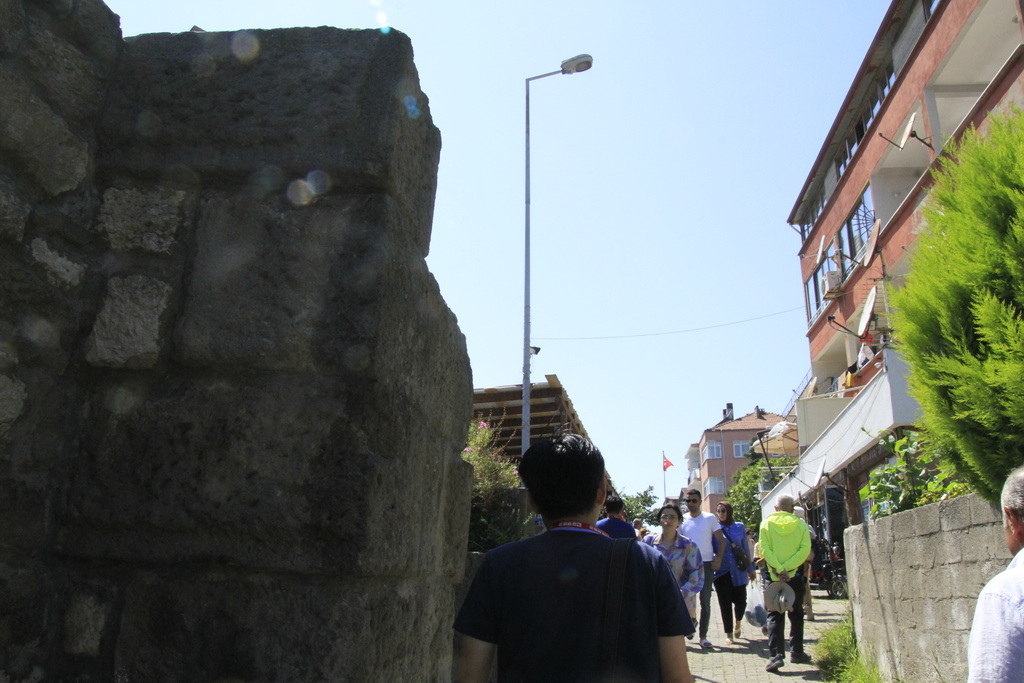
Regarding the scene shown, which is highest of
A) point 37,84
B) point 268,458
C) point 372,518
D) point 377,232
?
point 37,84

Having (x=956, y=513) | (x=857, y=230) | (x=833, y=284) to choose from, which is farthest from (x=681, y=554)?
(x=833, y=284)

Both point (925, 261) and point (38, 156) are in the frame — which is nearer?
point (38, 156)

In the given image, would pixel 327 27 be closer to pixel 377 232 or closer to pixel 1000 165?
pixel 377 232

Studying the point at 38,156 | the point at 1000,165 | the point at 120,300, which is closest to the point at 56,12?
the point at 38,156

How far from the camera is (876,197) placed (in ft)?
66.6

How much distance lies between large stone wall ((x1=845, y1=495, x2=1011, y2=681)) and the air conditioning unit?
55.1 ft

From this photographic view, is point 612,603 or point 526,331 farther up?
point 526,331

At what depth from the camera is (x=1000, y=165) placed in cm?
432

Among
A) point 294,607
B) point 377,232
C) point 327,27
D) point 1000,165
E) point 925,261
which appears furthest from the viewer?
point 925,261

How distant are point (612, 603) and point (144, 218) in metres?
1.56

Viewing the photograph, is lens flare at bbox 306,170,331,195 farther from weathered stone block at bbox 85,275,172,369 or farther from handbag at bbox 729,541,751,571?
handbag at bbox 729,541,751,571

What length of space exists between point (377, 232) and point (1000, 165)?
3.50m

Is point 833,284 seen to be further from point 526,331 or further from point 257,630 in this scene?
point 257,630

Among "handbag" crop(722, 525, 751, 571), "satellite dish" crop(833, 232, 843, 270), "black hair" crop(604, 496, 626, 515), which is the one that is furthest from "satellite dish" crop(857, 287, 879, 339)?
"black hair" crop(604, 496, 626, 515)
